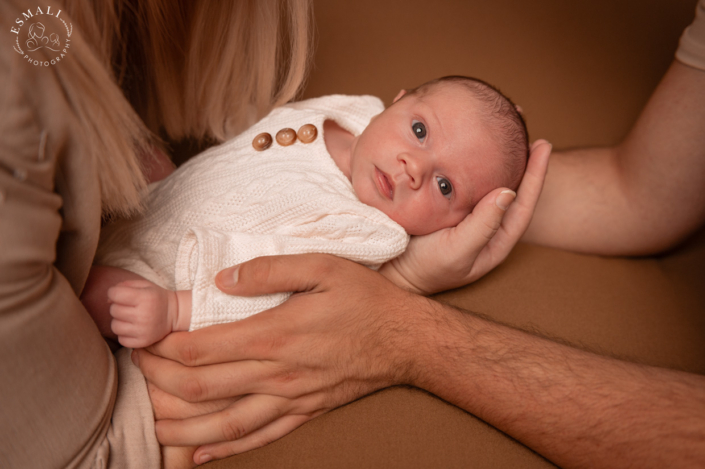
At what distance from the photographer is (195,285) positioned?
87 centimetres

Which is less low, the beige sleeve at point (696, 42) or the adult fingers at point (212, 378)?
the beige sleeve at point (696, 42)

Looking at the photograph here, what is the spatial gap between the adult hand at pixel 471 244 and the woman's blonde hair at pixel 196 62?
0.62 metres

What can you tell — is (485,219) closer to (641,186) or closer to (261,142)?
Answer: (261,142)

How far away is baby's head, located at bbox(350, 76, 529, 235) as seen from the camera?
105 centimetres

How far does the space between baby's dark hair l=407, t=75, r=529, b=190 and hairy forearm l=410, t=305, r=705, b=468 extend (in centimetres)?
40

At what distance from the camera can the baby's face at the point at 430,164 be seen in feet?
3.45

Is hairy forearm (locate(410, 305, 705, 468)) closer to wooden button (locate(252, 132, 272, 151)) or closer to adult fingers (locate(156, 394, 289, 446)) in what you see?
adult fingers (locate(156, 394, 289, 446))

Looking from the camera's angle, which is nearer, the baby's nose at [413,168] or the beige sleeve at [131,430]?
the beige sleeve at [131,430]

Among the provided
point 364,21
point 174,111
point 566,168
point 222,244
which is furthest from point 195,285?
point 364,21

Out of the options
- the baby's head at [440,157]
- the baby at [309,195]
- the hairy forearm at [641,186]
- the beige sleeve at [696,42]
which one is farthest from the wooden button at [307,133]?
the beige sleeve at [696,42]

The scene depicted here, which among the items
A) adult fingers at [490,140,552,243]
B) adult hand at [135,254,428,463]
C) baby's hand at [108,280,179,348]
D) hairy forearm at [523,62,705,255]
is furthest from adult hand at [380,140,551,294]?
baby's hand at [108,280,179,348]

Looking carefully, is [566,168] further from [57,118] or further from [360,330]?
[57,118]

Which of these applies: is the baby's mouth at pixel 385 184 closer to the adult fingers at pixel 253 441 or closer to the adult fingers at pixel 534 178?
the adult fingers at pixel 534 178

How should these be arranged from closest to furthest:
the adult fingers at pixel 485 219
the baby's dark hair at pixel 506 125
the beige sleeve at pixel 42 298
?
the beige sleeve at pixel 42 298 < the adult fingers at pixel 485 219 < the baby's dark hair at pixel 506 125
